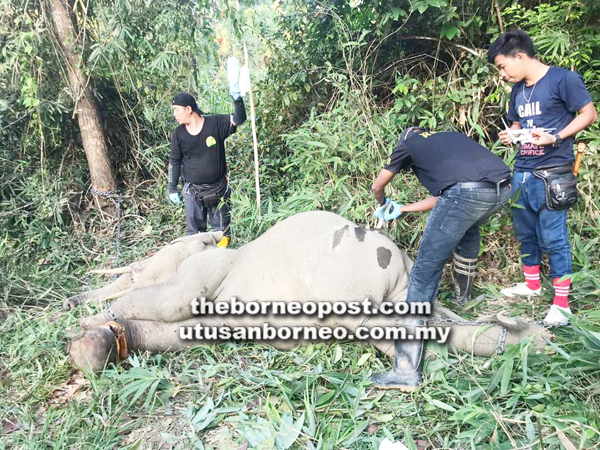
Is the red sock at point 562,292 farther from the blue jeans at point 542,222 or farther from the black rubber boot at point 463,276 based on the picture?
the black rubber boot at point 463,276

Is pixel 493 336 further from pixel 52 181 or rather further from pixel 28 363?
pixel 52 181

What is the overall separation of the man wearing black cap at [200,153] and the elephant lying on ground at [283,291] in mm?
1099

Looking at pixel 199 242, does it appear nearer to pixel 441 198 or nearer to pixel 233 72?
pixel 233 72

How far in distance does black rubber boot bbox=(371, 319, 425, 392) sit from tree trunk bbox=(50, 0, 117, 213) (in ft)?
11.6

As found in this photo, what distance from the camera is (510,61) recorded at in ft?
7.62

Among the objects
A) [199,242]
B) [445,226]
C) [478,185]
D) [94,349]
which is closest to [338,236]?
[445,226]

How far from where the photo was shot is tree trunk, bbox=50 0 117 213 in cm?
403

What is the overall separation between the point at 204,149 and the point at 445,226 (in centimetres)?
211

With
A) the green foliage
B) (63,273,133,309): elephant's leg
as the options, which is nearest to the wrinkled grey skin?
(63,273,133,309): elephant's leg

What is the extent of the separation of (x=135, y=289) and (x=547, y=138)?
2.53 m

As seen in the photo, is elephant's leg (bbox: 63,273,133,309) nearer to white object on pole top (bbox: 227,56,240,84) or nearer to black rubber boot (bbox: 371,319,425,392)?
white object on pole top (bbox: 227,56,240,84)

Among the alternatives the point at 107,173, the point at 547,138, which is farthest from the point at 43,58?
the point at 547,138

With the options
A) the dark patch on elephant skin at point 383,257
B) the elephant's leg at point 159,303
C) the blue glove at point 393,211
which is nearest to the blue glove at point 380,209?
the blue glove at point 393,211

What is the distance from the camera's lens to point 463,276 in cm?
274
